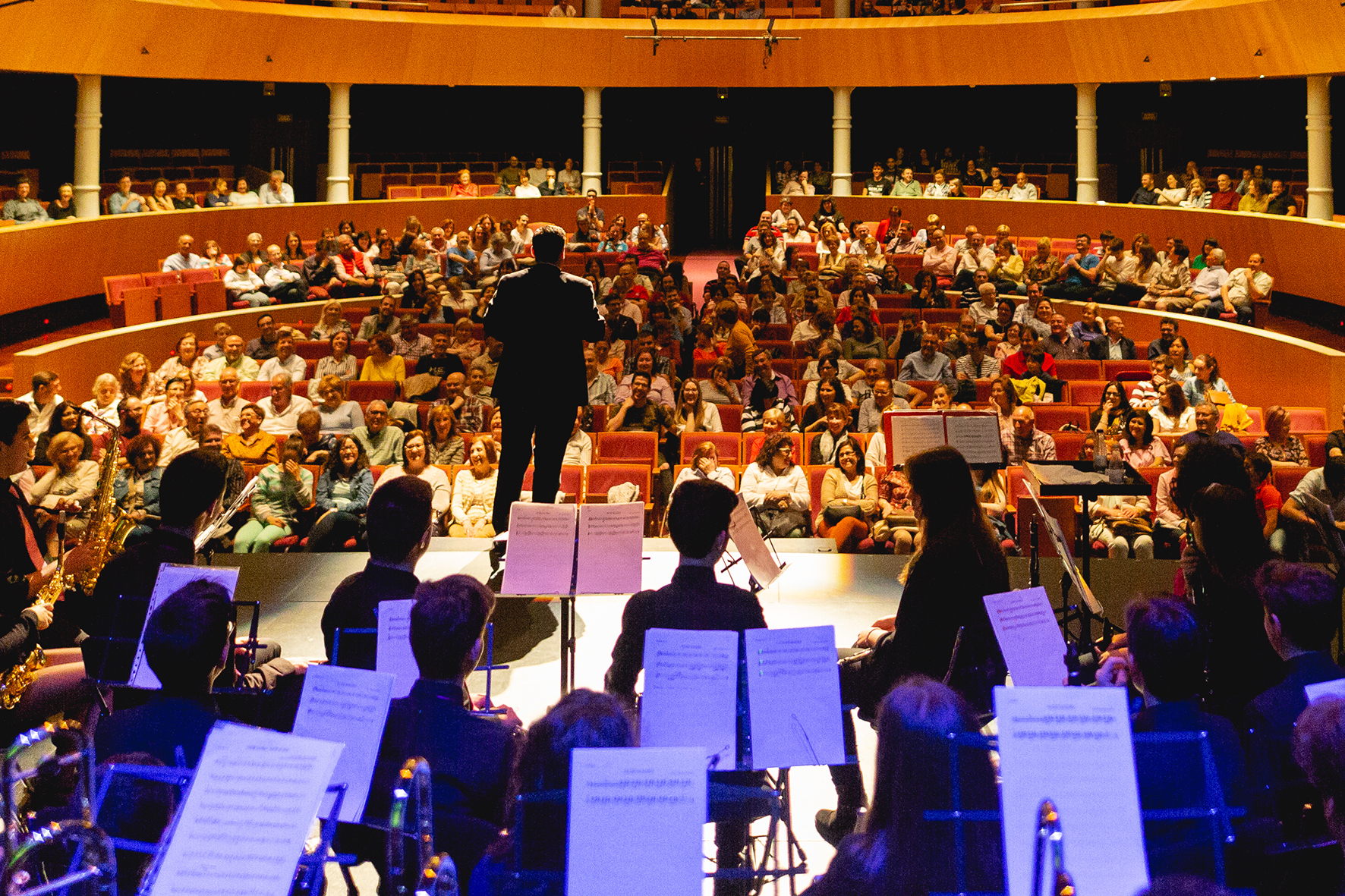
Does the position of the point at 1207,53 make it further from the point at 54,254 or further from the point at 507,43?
the point at 54,254

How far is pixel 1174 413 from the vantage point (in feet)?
24.7

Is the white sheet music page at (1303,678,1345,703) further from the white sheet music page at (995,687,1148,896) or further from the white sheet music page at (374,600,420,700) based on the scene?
the white sheet music page at (374,600,420,700)

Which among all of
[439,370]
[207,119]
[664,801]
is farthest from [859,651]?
[207,119]

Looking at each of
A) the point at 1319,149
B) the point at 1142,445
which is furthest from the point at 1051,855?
the point at 1319,149

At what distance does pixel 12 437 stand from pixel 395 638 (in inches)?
67.8

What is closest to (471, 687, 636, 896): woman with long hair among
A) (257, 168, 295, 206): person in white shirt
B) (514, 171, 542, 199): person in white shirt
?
(257, 168, 295, 206): person in white shirt

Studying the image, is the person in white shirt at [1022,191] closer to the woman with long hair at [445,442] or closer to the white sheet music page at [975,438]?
the woman with long hair at [445,442]

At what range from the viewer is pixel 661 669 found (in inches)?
95.3

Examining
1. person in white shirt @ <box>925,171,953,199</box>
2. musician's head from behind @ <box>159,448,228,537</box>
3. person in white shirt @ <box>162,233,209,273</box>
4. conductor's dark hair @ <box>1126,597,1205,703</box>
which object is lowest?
conductor's dark hair @ <box>1126,597,1205,703</box>

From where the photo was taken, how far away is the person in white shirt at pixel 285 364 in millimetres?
8797

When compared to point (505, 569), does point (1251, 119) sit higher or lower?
higher

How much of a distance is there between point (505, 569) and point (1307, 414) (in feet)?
22.5

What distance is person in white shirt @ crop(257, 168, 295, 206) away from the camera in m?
13.9

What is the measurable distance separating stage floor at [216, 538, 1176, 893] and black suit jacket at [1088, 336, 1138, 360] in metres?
4.76
